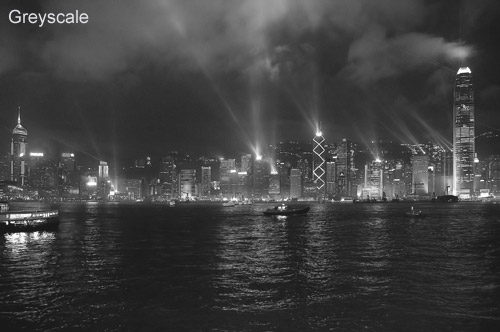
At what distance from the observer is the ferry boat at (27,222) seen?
7200 cm

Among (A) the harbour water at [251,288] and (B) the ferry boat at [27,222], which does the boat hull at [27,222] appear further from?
(A) the harbour water at [251,288]

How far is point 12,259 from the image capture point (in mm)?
39750

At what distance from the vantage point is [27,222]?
74.1 metres

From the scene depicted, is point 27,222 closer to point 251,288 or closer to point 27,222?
point 27,222

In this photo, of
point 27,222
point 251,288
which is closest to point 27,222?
point 27,222

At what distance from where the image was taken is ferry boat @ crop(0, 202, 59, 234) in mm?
72000

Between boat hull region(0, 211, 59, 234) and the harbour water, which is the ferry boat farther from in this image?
the harbour water

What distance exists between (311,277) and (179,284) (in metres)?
8.89

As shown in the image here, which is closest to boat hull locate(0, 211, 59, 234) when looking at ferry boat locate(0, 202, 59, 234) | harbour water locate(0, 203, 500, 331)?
ferry boat locate(0, 202, 59, 234)

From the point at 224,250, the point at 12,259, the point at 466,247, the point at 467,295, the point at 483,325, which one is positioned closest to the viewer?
the point at 483,325

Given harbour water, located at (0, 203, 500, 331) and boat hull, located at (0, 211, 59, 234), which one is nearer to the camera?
harbour water, located at (0, 203, 500, 331)

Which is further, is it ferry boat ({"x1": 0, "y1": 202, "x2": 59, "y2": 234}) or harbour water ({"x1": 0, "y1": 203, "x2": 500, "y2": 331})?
ferry boat ({"x1": 0, "y1": 202, "x2": 59, "y2": 234})

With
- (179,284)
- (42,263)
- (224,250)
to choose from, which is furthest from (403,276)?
(42,263)

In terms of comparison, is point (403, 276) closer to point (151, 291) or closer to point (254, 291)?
point (254, 291)
